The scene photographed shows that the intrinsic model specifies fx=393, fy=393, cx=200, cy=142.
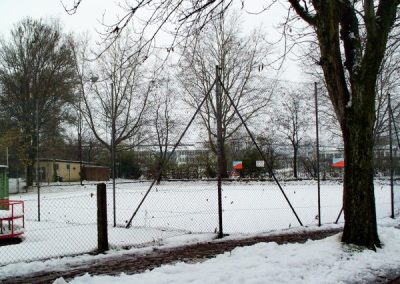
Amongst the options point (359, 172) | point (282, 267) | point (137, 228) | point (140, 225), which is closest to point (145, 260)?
point (282, 267)

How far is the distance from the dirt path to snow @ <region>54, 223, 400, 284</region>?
1.47ft

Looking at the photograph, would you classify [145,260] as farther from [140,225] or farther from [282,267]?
[140,225]

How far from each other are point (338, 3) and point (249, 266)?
465 centimetres

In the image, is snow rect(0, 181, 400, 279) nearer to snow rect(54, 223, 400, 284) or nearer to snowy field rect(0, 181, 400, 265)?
snowy field rect(0, 181, 400, 265)

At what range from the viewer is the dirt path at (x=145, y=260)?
17.9 ft

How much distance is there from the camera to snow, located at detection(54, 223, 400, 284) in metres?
4.77

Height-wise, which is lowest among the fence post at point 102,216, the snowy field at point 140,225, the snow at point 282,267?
the snowy field at point 140,225

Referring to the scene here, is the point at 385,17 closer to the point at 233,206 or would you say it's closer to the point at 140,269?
the point at 140,269

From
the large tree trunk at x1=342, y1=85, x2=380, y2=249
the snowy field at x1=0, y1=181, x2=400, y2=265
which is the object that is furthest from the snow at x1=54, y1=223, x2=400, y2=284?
the snowy field at x1=0, y1=181, x2=400, y2=265

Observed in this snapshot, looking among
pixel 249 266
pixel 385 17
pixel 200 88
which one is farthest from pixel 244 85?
pixel 249 266

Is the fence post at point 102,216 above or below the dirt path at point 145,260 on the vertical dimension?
above

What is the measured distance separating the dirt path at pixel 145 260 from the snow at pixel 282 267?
449 mm

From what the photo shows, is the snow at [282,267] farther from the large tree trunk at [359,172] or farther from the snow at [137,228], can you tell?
the snow at [137,228]

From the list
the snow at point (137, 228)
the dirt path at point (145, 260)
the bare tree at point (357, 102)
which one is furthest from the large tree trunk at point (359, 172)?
the snow at point (137, 228)
